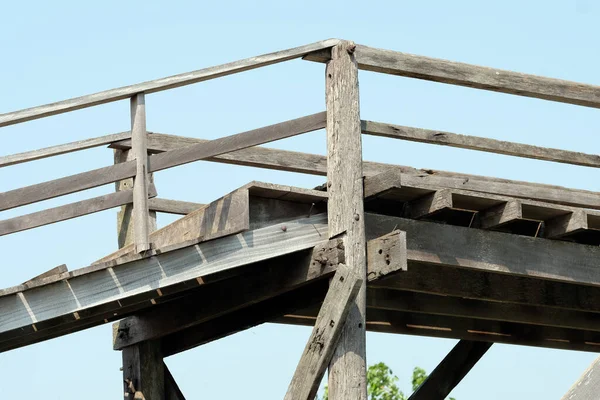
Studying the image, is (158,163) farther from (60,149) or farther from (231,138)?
(60,149)

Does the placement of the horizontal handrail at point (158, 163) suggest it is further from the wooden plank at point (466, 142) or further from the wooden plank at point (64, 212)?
the wooden plank at point (466, 142)

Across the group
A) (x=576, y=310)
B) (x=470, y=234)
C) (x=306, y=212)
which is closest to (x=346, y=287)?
(x=306, y=212)

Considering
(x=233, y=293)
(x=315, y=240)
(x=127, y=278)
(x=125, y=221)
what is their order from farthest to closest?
(x=125, y=221) → (x=233, y=293) → (x=315, y=240) → (x=127, y=278)

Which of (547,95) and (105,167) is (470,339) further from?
(105,167)

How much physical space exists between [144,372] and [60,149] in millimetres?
2420

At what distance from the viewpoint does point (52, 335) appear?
8.40 meters

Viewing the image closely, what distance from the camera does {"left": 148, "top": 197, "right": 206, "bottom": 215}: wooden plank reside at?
9.13 m

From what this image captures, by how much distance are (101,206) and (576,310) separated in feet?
13.1

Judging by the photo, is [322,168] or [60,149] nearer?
[60,149]

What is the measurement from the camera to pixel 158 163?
24.0ft

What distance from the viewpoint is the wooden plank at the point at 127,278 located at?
23.9ft

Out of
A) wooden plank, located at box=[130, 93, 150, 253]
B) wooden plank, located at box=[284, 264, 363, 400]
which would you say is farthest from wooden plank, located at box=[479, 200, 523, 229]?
wooden plank, located at box=[130, 93, 150, 253]

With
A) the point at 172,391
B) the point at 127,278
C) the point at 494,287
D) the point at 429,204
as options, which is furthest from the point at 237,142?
the point at 172,391

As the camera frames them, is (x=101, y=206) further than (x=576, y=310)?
No
